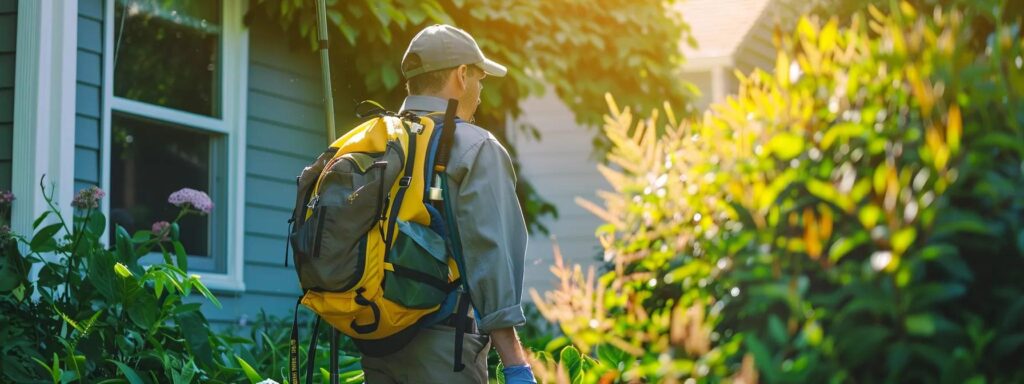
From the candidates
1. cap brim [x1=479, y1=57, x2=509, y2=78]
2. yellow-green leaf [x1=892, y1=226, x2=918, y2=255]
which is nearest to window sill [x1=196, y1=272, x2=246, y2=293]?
cap brim [x1=479, y1=57, x2=509, y2=78]

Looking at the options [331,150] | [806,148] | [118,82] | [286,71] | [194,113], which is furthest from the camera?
[286,71]

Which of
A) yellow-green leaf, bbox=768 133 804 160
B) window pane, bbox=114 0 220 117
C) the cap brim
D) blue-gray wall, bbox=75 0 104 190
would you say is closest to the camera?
yellow-green leaf, bbox=768 133 804 160

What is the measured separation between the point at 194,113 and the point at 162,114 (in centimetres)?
23

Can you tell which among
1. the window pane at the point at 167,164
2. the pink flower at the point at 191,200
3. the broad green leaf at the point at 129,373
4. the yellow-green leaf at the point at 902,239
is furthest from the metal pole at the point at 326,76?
the yellow-green leaf at the point at 902,239

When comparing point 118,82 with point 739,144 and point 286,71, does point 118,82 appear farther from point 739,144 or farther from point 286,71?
point 739,144

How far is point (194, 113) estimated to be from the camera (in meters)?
6.52

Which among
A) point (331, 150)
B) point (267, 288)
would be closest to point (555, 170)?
point (267, 288)

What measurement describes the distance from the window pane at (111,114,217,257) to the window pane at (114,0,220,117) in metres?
0.15

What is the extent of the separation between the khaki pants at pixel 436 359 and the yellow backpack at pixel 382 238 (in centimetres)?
4

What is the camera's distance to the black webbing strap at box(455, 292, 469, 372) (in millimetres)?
3133

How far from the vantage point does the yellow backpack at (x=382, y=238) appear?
3111mm

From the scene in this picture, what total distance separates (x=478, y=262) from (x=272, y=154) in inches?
156

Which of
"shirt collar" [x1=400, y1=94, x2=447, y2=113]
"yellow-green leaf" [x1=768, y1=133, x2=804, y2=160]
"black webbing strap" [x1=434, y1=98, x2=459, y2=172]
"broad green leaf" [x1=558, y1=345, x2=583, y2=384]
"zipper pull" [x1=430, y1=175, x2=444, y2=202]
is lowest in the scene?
"broad green leaf" [x1=558, y1=345, x2=583, y2=384]

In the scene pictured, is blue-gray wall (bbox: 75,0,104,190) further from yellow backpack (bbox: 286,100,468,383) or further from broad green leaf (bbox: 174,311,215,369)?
yellow backpack (bbox: 286,100,468,383)
